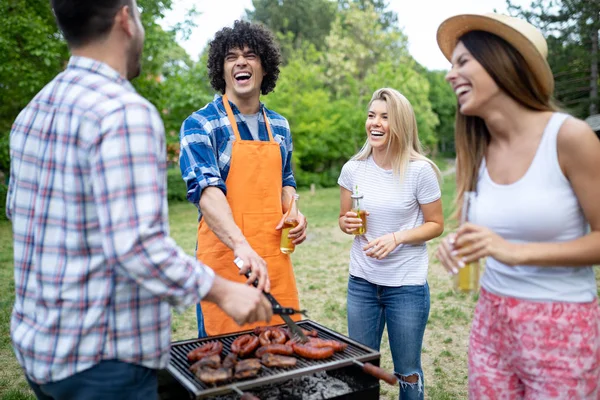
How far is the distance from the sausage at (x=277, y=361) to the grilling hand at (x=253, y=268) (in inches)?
12.1

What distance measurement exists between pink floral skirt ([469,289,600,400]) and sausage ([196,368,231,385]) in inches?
41.0

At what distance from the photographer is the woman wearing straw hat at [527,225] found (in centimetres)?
186

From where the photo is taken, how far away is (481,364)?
210cm

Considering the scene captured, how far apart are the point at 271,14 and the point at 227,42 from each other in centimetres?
3839

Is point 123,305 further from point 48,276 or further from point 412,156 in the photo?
point 412,156

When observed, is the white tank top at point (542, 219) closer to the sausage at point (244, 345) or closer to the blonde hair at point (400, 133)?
the sausage at point (244, 345)

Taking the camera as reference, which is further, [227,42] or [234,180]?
[227,42]

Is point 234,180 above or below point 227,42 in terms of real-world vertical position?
below

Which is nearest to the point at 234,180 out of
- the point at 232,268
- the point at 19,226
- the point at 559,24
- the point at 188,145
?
the point at 188,145

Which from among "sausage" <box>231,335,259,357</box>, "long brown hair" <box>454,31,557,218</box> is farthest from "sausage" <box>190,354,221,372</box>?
"long brown hair" <box>454,31,557,218</box>

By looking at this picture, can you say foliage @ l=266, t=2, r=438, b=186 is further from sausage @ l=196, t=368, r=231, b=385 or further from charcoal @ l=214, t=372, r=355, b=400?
sausage @ l=196, t=368, r=231, b=385

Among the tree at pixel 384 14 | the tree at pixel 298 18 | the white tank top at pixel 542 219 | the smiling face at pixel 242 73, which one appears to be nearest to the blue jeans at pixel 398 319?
the white tank top at pixel 542 219

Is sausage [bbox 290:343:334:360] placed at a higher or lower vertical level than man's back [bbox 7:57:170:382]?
lower

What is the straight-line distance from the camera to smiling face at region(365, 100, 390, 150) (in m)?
3.38
